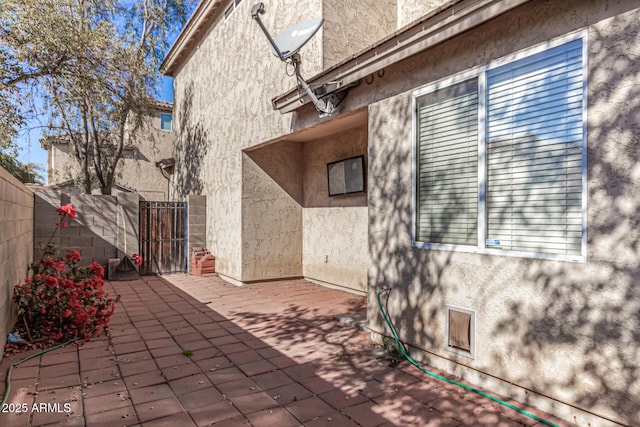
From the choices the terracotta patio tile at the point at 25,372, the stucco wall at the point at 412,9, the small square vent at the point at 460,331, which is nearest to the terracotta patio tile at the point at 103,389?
the terracotta patio tile at the point at 25,372

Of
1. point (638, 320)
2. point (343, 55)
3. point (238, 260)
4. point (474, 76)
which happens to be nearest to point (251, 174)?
point (238, 260)

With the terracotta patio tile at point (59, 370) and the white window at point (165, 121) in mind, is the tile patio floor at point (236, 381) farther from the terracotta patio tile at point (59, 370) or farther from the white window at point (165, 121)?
the white window at point (165, 121)

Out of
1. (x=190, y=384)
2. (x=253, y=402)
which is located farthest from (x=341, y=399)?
(x=190, y=384)

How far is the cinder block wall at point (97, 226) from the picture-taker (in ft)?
28.2

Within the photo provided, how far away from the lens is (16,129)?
927 cm

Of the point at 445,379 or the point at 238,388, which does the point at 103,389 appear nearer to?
the point at 238,388

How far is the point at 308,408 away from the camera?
10.1ft

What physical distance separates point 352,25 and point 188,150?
7.53 m

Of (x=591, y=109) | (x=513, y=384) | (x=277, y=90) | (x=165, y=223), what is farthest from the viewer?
(x=165, y=223)

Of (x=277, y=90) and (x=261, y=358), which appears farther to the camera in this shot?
(x=277, y=90)

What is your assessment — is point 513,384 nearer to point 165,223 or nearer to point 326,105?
point 326,105

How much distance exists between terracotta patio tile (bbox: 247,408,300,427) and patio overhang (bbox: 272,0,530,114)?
3.58m

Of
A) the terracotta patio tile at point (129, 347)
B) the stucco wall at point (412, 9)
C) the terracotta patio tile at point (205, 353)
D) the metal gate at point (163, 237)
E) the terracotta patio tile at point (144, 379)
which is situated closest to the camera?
the terracotta patio tile at point (144, 379)

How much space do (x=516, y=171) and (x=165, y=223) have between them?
30.0 feet
